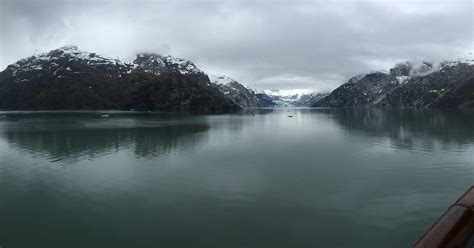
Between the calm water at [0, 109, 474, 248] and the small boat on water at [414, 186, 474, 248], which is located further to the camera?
the calm water at [0, 109, 474, 248]

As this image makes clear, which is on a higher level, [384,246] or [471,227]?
[471,227]

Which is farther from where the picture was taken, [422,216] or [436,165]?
[436,165]

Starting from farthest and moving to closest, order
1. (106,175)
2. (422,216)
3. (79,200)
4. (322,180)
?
(106,175) < (322,180) < (79,200) < (422,216)

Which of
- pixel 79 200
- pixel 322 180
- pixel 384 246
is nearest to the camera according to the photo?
pixel 384 246

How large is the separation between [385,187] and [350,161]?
20.5m

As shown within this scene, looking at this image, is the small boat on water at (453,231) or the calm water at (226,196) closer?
the small boat on water at (453,231)

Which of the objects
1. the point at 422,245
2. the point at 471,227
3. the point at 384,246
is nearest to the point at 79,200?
the point at 384,246

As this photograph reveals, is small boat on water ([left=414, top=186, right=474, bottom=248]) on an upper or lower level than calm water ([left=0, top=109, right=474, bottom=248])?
upper

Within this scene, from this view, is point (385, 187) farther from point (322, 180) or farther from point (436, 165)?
point (436, 165)

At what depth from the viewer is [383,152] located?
3157 inches

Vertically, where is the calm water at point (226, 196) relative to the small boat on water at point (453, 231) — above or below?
below

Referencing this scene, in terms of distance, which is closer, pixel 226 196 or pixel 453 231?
pixel 453 231

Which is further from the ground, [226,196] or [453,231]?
[453,231]

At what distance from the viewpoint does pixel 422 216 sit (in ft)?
119
